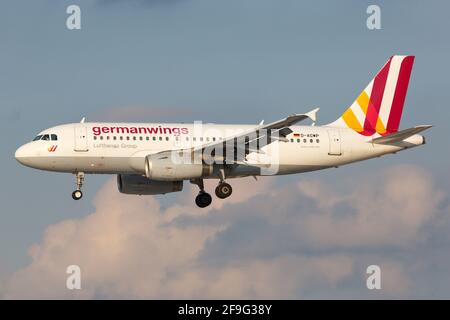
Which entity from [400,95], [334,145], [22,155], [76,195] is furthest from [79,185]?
[400,95]

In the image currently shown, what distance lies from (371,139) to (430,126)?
8.33 meters

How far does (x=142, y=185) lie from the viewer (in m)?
71.0

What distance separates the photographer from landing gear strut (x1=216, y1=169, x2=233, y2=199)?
6681 centimetres

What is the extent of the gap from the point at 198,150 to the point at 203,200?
4.19 m

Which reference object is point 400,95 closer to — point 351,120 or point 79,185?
point 351,120

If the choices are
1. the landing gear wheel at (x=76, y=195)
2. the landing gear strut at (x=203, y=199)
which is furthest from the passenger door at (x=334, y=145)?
the landing gear wheel at (x=76, y=195)

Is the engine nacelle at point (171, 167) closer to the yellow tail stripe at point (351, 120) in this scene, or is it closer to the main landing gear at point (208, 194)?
the main landing gear at point (208, 194)

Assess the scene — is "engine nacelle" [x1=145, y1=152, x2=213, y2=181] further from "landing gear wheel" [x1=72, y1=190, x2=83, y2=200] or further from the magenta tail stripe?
the magenta tail stripe

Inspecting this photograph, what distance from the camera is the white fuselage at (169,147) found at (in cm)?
6550

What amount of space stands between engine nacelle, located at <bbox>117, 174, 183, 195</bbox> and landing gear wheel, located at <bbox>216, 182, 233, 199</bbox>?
5.05 m

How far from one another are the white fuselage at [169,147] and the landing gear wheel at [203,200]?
208 cm

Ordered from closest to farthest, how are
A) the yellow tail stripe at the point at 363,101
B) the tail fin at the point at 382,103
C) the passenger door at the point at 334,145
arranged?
1. the passenger door at the point at 334,145
2. the tail fin at the point at 382,103
3. the yellow tail stripe at the point at 363,101

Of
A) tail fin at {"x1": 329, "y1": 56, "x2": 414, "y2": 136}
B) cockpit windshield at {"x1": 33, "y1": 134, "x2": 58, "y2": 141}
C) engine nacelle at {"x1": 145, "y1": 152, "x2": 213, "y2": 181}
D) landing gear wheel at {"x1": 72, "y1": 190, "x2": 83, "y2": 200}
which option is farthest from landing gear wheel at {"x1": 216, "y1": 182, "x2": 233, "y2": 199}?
cockpit windshield at {"x1": 33, "y1": 134, "x2": 58, "y2": 141}
